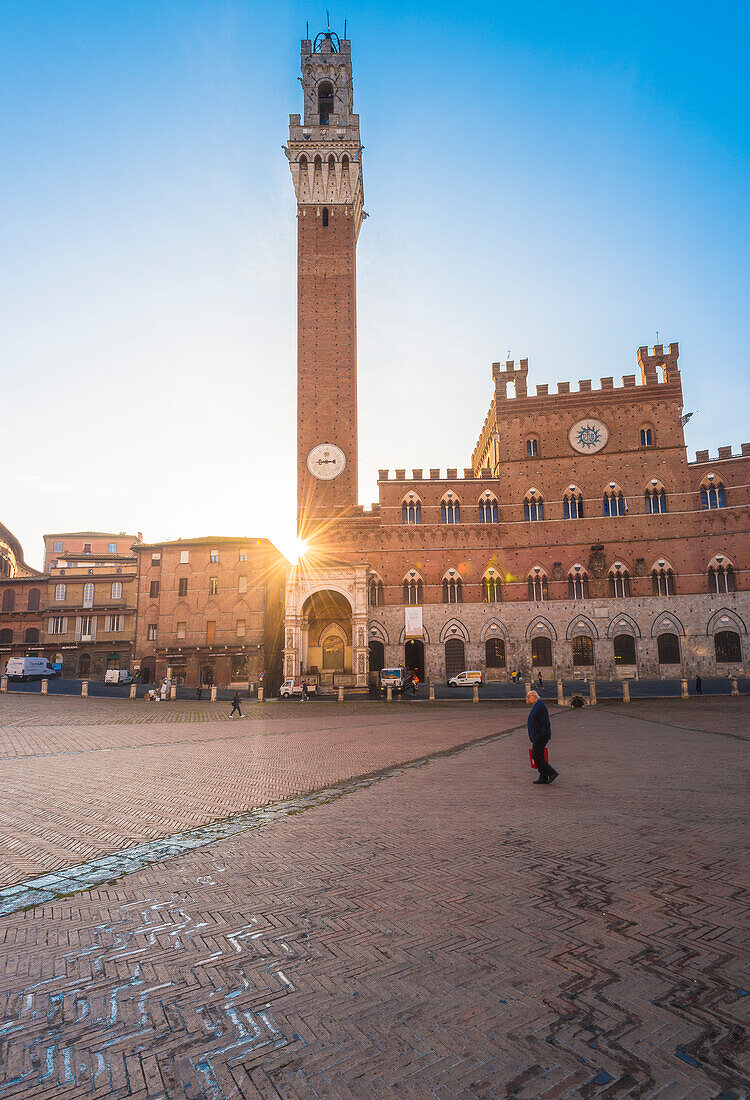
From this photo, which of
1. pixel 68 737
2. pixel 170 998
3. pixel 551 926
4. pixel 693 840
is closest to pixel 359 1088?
pixel 170 998

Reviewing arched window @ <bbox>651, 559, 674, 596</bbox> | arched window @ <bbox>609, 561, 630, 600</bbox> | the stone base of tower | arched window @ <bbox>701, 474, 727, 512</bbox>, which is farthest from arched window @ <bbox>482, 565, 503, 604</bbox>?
arched window @ <bbox>701, 474, 727, 512</bbox>

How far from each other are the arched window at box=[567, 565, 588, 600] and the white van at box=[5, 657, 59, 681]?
34286 millimetres

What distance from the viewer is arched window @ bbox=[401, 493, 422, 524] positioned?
38969 millimetres

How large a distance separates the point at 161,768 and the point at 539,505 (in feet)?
106

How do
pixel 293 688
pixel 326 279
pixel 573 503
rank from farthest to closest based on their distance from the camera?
pixel 326 279
pixel 573 503
pixel 293 688

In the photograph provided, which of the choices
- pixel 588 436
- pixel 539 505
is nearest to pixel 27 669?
pixel 539 505

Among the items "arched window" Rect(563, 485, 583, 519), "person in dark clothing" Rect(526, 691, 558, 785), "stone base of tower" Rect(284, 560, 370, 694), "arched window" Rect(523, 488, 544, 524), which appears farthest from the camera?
"arched window" Rect(523, 488, 544, 524)

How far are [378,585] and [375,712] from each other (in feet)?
48.2

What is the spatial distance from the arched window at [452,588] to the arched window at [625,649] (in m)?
9.84

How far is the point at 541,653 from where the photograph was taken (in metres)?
36.9

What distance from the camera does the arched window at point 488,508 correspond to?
39.1 meters

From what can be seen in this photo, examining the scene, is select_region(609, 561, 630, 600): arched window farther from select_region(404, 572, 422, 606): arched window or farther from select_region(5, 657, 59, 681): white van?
select_region(5, 657, 59, 681): white van

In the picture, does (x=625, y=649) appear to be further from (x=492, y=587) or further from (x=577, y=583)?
(x=492, y=587)

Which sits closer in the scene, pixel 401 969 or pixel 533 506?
pixel 401 969
